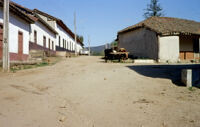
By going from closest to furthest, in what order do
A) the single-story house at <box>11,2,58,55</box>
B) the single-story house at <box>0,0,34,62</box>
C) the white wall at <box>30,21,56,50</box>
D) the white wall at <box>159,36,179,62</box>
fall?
the single-story house at <box>0,0,34,62</box> < the white wall at <box>159,36,179,62</box> < the single-story house at <box>11,2,58,55</box> < the white wall at <box>30,21,56,50</box>

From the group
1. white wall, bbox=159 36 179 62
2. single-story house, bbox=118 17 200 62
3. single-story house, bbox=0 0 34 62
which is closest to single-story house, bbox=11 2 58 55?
single-story house, bbox=0 0 34 62

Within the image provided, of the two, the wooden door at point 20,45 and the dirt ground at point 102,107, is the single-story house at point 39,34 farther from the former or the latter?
the dirt ground at point 102,107

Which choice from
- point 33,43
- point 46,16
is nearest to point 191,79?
point 33,43

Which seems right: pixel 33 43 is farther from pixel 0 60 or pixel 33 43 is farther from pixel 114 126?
pixel 114 126

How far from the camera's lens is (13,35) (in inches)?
457

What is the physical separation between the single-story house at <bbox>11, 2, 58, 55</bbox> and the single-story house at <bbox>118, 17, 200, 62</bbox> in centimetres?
963

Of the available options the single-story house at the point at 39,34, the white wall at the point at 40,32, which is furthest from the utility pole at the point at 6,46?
the white wall at the point at 40,32

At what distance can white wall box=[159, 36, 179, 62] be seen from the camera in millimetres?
14672

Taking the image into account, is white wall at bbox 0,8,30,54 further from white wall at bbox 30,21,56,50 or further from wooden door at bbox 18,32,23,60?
white wall at bbox 30,21,56,50

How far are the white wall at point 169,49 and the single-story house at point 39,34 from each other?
441 inches

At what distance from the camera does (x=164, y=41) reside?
580 inches

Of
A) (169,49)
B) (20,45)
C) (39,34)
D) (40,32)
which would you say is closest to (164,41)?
(169,49)

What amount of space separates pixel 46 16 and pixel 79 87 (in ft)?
65.3

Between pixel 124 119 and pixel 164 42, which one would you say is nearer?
pixel 124 119
